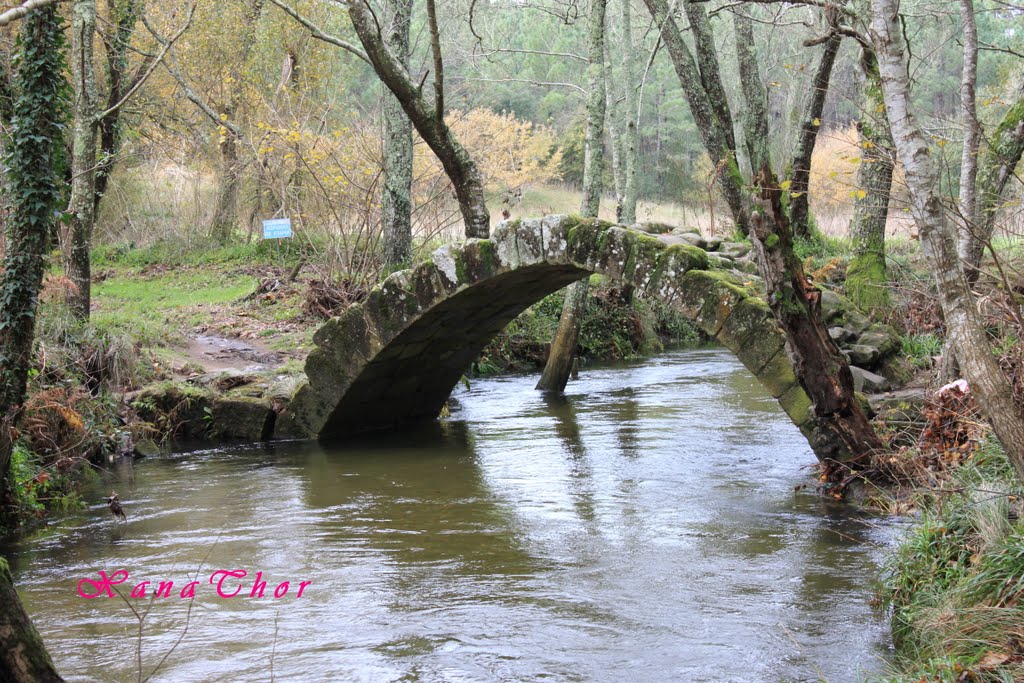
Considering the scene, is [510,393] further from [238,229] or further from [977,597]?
[238,229]

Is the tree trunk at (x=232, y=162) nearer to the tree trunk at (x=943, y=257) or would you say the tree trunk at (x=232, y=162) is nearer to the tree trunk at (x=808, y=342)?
the tree trunk at (x=808, y=342)

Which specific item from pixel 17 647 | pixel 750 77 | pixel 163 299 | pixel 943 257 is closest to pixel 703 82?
pixel 750 77

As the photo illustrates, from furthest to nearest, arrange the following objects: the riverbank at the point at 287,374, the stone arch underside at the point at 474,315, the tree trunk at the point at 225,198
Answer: the tree trunk at the point at 225,198 < the stone arch underside at the point at 474,315 < the riverbank at the point at 287,374

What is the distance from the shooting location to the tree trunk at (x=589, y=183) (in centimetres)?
1359

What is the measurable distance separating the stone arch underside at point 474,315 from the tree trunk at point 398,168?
2554 millimetres

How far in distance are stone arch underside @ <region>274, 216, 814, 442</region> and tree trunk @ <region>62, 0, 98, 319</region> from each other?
2.97 m

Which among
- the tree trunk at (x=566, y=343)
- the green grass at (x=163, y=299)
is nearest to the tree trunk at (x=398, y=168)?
the tree trunk at (x=566, y=343)

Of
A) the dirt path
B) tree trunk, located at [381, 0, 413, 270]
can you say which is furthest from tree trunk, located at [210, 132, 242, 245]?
the dirt path

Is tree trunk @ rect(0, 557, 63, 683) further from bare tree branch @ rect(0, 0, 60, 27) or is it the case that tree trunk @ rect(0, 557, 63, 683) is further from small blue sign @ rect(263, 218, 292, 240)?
small blue sign @ rect(263, 218, 292, 240)

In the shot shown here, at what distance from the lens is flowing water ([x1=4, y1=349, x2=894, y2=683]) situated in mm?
4863

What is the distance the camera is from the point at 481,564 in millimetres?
6461

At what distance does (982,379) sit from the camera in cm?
436

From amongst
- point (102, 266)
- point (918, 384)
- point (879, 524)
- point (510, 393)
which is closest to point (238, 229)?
point (102, 266)

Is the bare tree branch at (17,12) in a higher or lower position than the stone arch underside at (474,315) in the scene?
higher
